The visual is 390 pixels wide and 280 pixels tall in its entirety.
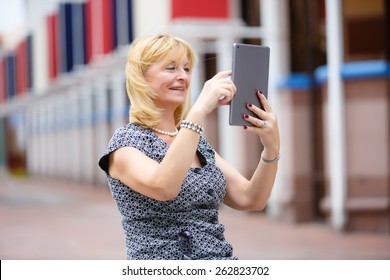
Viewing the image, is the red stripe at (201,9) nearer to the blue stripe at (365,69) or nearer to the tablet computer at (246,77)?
the blue stripe at (365,69)

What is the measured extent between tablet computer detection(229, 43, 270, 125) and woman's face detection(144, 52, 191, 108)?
0.48 feet

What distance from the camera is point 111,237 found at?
9953 millimetres

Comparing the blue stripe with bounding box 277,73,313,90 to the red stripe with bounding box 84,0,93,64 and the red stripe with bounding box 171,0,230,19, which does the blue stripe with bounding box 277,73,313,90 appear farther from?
the red stripe with bounding box 84,0,93,64

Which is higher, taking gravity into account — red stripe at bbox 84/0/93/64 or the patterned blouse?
the patterned blouse

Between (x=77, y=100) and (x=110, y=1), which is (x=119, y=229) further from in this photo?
(x=77, y=100)

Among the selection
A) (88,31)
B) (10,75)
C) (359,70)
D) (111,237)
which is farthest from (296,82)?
(10,75)

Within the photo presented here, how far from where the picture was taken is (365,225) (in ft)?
30.4

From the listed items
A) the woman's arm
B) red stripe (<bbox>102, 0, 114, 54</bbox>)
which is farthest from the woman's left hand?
red stripe (<bbox>102, 0, 114, 54</bbox>)

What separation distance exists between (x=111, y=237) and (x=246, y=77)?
786cm

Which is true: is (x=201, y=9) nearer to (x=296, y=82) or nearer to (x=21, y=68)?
(x=296, y=82)

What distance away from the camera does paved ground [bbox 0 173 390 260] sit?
314 inches

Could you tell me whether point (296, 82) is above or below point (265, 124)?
below
